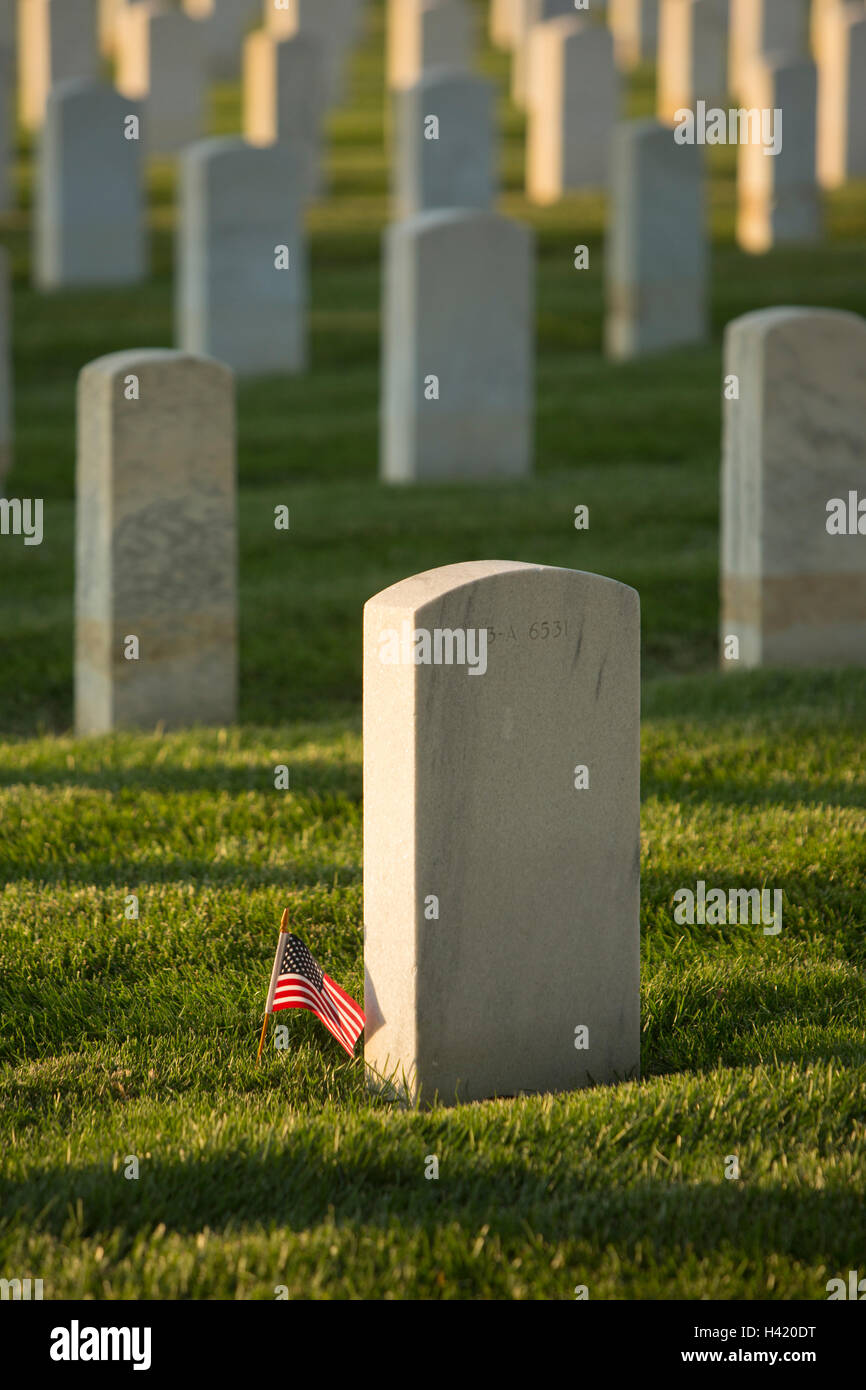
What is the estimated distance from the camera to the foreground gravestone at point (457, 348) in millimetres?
10977

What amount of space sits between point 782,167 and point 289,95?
5.11 metres

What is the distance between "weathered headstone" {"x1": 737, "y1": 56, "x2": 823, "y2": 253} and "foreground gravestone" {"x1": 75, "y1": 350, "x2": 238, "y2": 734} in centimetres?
1177

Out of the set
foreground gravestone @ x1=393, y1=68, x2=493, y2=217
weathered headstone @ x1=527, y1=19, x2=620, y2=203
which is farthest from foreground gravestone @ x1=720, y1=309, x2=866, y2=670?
weathered headstone @ x1=527, y1=19, x2=620, y2=203

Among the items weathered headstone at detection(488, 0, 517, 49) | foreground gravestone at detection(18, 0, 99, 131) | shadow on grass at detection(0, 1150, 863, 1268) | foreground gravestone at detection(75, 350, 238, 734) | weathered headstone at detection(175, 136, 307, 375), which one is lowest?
shadow on grass at detection(0, 1150, 863, 1268)

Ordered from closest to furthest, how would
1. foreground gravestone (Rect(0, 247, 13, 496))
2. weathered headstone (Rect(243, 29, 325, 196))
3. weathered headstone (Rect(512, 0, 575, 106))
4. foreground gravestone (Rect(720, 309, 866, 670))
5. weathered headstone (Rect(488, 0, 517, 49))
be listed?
foreground gravestone (Rect(720, 309, 866, 670)), foreground gravestone (Rect(0, 247, 13, 496)), weathered headstone (Rect(243, 29, 325, 196)), weathered headstone (Rect(512, 0, 575, 106)), weathered headstone (Rect(488, 0, 517, 49))

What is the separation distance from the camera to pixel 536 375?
1373cm

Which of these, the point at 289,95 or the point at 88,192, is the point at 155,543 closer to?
the point at 88,192

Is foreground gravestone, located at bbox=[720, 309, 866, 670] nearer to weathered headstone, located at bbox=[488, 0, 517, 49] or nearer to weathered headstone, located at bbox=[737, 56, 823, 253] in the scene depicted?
weathered headstone, located at bbox=[737, 56, 823, 253]

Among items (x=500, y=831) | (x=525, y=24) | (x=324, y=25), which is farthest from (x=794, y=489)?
(x=324, y=25)

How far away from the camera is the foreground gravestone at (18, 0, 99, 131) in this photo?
21.7 meters

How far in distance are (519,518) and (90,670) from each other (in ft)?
10.7

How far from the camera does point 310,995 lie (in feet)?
13.3
